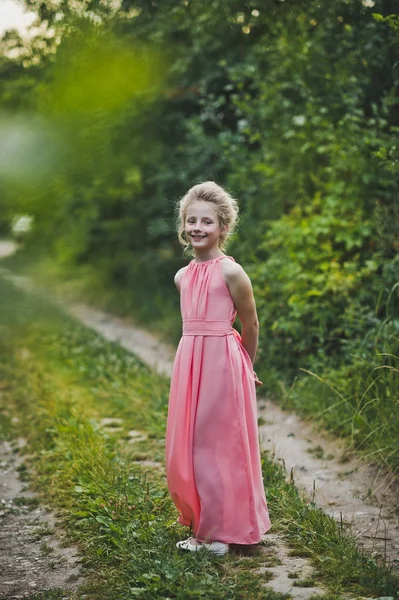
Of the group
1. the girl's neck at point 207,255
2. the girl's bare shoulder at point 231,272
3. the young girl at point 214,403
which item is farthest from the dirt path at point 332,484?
the girl's neck at point 207,255

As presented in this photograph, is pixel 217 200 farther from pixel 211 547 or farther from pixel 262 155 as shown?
pixel 262 155

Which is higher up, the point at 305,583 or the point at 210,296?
the point at 210,296

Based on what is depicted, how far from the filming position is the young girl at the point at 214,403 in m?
3.60

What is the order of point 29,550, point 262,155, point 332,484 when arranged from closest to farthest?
point 29,550, point 332,484, point 262,155

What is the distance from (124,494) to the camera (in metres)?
4.42

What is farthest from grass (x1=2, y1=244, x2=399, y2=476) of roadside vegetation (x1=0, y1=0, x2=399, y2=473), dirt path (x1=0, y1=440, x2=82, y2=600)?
dirt path (x1=0, y1=440, x2=82, y2=600)

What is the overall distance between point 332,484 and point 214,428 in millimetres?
1734

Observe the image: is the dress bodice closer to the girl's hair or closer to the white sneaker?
the girl's hair

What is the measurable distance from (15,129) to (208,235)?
24.0 ft

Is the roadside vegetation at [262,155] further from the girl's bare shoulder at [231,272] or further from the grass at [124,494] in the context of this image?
the girl's bare shoulder at [231,272]

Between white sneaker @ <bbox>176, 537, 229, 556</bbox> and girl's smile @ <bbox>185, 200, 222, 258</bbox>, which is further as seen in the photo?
girl's smile @ <bbox>185, 200, 222, 258</bbox>

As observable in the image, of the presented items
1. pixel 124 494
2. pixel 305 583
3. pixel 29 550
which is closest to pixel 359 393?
pixel 124 494

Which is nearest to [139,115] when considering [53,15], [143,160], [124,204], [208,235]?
[143,160]

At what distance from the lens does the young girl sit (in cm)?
360
